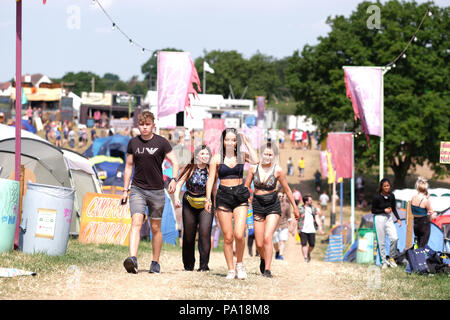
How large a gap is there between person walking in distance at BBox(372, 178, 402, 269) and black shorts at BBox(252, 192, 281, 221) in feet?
13.0

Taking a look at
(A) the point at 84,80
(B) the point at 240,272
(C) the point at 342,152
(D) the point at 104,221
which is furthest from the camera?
(A) the point at 84,80

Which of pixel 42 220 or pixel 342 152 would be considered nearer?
pixel 42 220

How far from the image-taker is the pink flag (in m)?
15.8

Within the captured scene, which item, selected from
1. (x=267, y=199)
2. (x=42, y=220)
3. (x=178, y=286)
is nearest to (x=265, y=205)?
(x=267, y=199)

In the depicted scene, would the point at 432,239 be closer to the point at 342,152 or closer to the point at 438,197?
the point at 438,197

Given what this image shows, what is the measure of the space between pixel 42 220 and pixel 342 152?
15.7m

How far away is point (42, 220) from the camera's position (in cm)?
1041

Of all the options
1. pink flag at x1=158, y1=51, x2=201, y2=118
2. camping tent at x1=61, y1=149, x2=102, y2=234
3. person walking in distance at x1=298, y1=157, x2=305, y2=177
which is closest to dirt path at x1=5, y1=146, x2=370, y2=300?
pink flag at x1=158, y1=51, x2=201, y2=118

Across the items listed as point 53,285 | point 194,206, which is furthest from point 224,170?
point 53,285

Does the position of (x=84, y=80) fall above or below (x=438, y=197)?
above

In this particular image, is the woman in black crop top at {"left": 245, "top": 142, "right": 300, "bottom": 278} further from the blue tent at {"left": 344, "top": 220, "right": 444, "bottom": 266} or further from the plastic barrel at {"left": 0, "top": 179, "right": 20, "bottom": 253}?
the blue tent at {"left": 344, "top": 220, "right": 444, "bottom": 266}

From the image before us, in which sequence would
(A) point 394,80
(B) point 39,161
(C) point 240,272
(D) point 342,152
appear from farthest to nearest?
(A) point 394,80, (D) point 342,152, (B) point 39,161, (C) point 240,272

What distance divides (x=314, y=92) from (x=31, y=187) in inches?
1406
